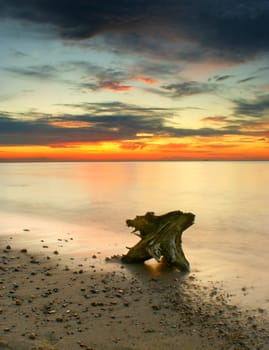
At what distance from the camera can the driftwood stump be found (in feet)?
40.4

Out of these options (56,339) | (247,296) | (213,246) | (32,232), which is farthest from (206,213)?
(56,339)

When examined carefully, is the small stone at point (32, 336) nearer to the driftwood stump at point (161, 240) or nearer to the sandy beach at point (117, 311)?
the sandy beach at point (117, 311)

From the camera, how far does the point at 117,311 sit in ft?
28.2

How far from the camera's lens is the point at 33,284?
10.2 metres

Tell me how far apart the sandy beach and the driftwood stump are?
1.47 ft

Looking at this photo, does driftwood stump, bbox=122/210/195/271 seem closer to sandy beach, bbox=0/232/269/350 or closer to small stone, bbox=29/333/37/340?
sandy beach, bbox=0/232/269/350

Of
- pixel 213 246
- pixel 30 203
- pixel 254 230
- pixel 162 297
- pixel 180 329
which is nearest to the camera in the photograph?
pixel 180 329

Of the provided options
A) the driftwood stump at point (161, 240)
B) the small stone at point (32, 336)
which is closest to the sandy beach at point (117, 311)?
the small stone at point (32, 336)

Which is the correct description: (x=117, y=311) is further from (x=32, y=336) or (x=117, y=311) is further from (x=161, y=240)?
(x=161, y=240)

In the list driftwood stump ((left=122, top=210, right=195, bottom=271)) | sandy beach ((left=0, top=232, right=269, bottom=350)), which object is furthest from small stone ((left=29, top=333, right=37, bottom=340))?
driftwood stump ((left=122, top=210, right=195, bottom=271))

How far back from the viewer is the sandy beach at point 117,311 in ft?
23.7

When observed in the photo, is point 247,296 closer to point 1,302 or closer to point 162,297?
point 162,297

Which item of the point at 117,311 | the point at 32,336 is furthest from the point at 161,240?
the point at 32,336

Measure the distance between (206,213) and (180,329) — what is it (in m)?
23.7
